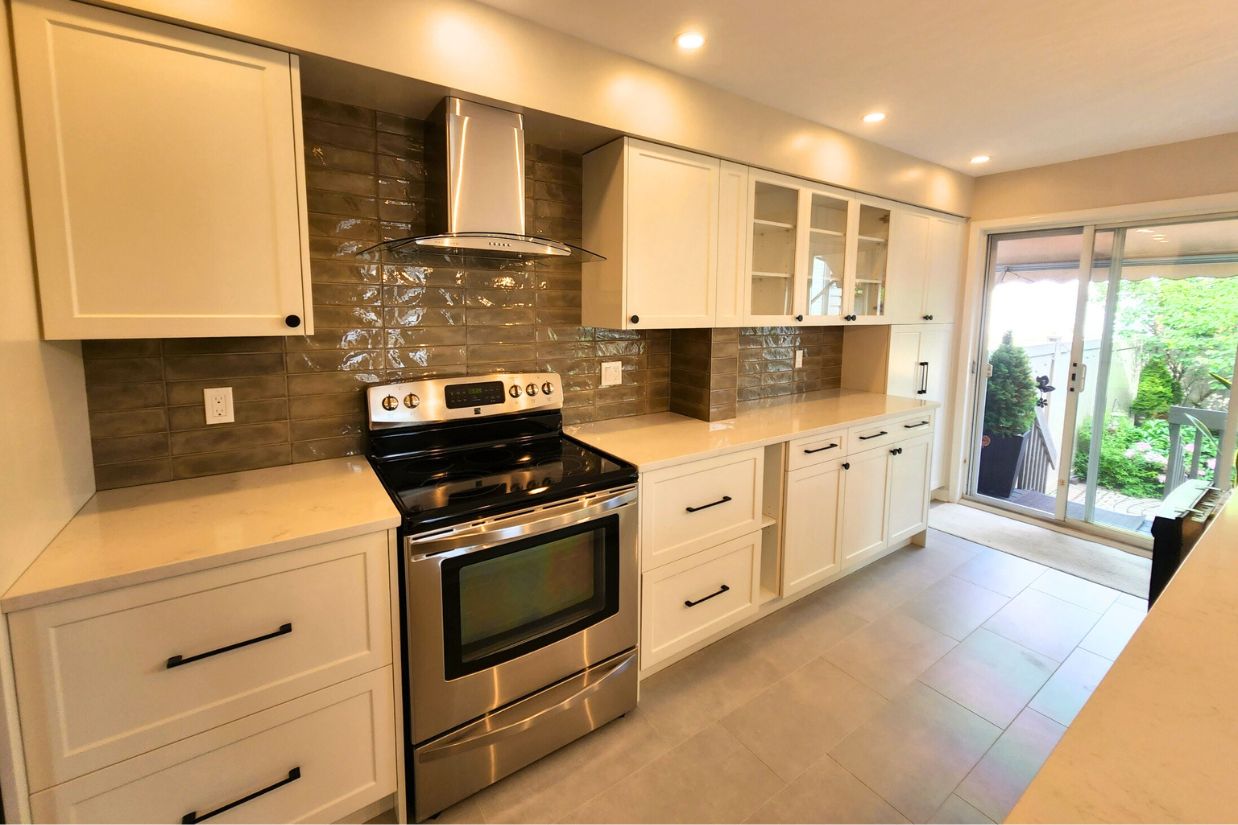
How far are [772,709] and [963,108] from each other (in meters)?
2.77

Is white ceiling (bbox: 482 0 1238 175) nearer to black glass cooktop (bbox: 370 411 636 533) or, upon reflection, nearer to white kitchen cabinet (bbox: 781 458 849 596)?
black glass cooktop (bbox: 370 411 636 533)

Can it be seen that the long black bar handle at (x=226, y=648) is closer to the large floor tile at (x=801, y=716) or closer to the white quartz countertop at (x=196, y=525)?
the white quartz countertop at (x=196, y=525)

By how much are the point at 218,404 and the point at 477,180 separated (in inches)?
43.3

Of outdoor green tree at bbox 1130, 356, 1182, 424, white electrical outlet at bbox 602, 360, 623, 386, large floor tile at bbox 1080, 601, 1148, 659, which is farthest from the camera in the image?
outdoor green tree at bbox 1130, 356, 1182, 424

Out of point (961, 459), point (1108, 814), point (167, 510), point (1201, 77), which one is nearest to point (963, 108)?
point (1201, 77)

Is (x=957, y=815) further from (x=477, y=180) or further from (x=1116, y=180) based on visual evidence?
(x=1116, y=180)

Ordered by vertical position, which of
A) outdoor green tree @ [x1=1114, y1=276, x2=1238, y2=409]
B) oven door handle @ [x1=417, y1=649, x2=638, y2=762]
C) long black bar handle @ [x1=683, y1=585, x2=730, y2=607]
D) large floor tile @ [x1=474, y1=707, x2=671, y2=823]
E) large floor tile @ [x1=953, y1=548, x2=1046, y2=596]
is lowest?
large floor tile @ [x1=474, y1=707, x2=671, y2=823]

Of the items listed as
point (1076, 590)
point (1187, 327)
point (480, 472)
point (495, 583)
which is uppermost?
point (1187, 327)

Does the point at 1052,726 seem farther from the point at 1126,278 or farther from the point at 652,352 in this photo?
the point at 1126,278

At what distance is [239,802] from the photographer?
1331 mm

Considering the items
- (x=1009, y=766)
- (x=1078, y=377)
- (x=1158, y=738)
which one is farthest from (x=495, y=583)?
(x=1078, y=377)

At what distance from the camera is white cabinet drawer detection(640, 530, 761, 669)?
82.4 inches

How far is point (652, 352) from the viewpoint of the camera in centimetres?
276

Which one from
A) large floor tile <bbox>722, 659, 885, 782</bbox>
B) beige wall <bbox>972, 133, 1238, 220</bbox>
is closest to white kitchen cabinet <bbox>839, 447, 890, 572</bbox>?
large floor tile <bbox>722, 659, 885, 782</bbox>
